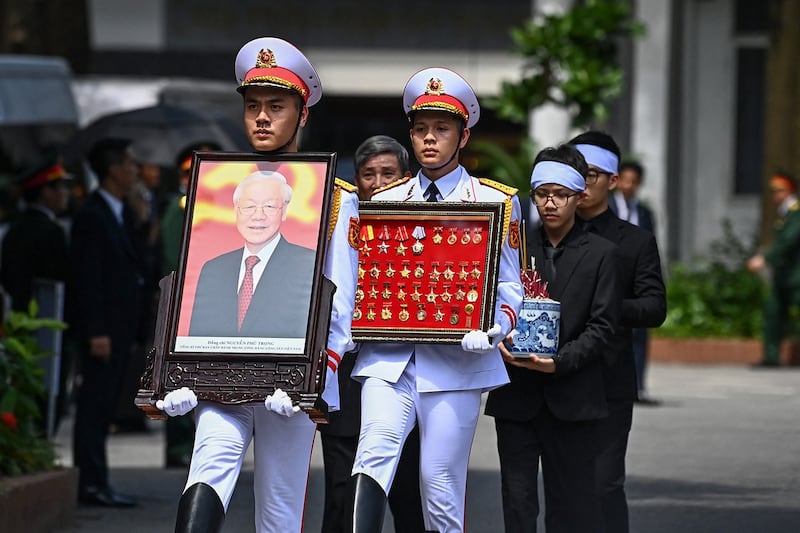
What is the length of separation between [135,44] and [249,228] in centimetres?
2591

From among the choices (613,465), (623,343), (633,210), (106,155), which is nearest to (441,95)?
(623,343)

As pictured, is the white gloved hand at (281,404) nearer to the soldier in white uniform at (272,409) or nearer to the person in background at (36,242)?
the soldier in white uniform at (272,409)

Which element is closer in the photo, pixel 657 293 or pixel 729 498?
pixel 657 293

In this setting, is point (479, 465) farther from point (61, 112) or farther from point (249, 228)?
point (61, 112)

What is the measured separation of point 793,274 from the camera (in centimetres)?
1869

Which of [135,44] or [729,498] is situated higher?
[135,44]

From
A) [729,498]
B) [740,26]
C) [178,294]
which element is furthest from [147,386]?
[740,26]

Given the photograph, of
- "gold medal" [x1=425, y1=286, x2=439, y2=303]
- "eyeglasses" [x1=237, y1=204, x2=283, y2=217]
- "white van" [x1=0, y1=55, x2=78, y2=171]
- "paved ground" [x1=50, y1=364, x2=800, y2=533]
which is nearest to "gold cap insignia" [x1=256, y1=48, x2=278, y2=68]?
"eyeglasses" [x1=237, y1=204, x2=283, y2=217]

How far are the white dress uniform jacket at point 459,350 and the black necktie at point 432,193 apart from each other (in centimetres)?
2

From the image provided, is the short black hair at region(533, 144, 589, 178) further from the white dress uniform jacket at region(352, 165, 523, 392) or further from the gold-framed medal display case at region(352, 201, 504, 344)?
the gold-framed medal display case at region(352, 201, 504, 344)

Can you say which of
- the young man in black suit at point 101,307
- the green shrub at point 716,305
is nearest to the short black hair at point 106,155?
the young man in black suit at point 101,307

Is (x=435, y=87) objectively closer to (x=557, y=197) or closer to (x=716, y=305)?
(x=557, y=197)

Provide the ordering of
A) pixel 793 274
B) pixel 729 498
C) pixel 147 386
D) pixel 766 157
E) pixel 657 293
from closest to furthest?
pixel 147 386
pixel 657 293
pixel 729 498
pixel 793 274
pixel 766 157

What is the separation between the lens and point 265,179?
629 centimetres
